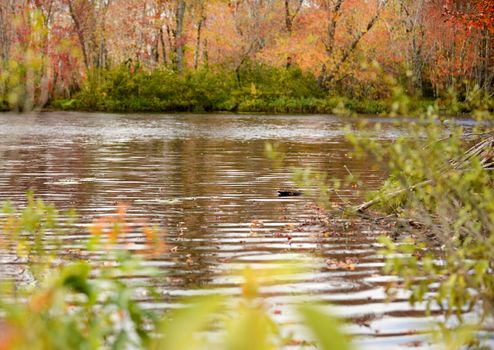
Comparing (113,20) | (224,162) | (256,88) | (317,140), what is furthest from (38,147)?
(113,20)

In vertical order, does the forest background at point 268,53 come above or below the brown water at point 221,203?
above

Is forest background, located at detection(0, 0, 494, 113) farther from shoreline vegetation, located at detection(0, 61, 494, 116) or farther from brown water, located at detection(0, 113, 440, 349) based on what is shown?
brown water, located at detection(0, 113, 440, 349)

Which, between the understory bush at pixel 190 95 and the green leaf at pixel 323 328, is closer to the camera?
the green leaf at pixel 323 328

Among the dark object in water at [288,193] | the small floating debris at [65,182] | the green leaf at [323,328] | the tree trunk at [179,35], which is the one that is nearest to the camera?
the green leaf at [323,328]

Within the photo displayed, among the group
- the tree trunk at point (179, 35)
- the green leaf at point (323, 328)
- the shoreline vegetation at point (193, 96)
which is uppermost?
the tree trunk at point (179, 35)

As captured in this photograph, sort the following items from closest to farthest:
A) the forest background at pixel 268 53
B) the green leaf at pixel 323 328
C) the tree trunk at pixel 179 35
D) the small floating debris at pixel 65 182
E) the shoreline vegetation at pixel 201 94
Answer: the green leaf at pixel 323 328, the small floating debris at pixel 65 182, the shoreline vegetation at pixel 201 94, the forest background at pixel 268 53, the tree trunk at pixel 179 35

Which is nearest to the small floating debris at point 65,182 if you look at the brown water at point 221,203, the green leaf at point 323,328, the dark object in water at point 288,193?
the brown water at point 221,203

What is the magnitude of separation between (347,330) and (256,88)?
46379mm

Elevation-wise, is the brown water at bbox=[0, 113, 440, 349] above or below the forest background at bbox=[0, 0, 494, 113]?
below

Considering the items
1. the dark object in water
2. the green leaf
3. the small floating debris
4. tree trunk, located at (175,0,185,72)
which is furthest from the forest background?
the green leaf

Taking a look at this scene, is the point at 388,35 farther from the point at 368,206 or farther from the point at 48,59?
the point at 48,59

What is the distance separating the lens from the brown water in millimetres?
5762

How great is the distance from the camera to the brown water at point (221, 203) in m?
5.76

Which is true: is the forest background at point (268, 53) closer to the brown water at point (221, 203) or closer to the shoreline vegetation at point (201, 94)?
the shoreline vegetation at point (201, 94)
